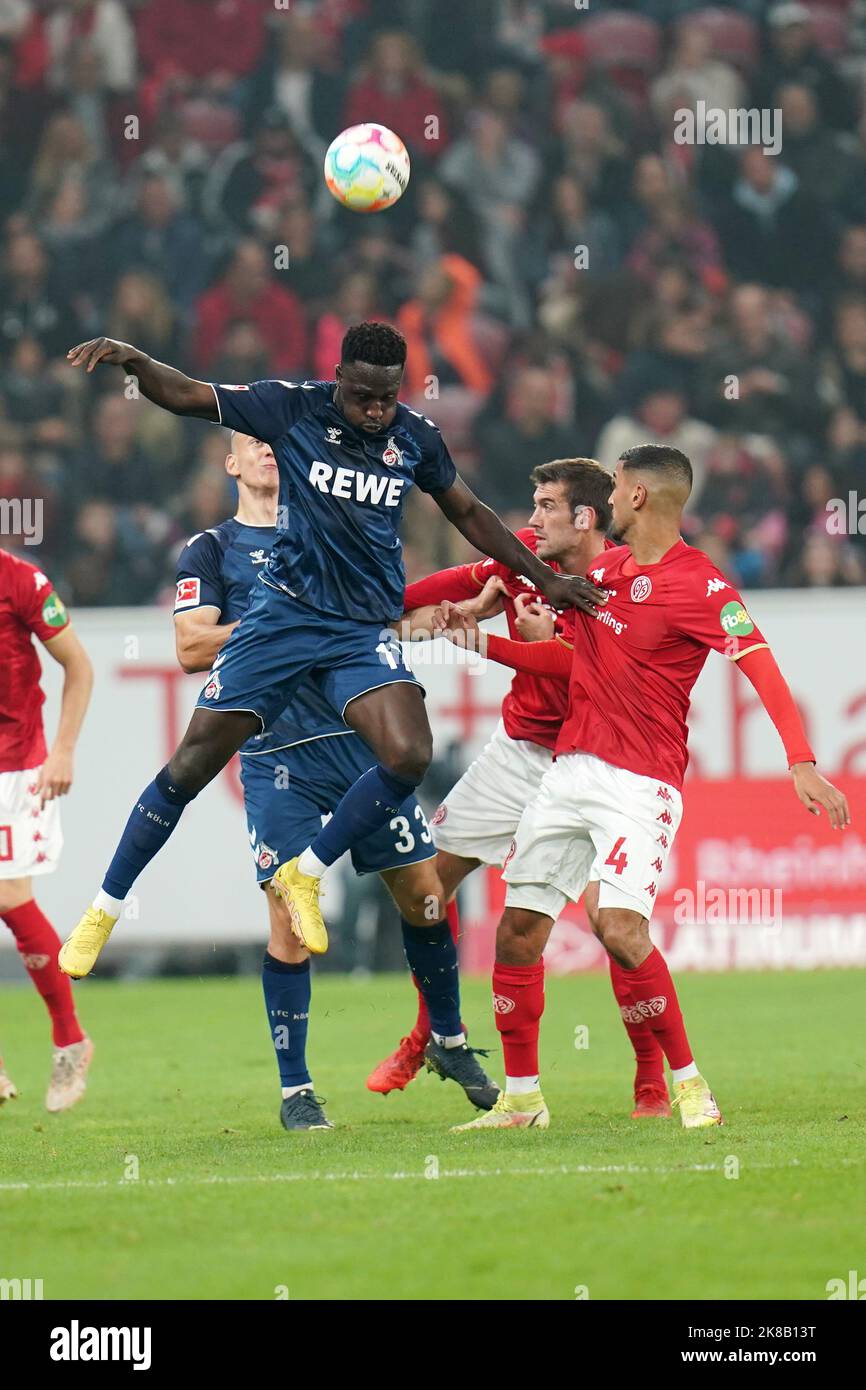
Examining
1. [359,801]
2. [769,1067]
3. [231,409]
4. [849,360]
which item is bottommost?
[769,1067]

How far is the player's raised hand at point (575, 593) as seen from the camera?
6711mm

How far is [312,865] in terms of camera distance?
265 inches

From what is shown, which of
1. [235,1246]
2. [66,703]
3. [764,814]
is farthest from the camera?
[764,814]

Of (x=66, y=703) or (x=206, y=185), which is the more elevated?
(x=206, y=185)

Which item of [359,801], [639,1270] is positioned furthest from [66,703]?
[639,1270]

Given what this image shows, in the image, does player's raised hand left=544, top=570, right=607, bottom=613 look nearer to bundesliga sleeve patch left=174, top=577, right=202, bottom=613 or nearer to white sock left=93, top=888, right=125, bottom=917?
bundesliga sleeve patch left=174, top=577, right=202, bottom=613

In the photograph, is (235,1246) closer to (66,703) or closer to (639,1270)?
(639,1270)

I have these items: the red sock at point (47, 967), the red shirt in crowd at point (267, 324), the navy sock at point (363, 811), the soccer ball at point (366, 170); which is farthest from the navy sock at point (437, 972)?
the red shirt in crowd at point (267, 324)

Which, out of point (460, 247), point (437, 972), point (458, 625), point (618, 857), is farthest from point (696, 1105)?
point (460, 247)

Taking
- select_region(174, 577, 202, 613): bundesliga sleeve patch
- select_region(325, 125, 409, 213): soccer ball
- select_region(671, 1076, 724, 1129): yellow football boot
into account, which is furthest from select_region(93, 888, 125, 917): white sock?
select_region(325, 125, 409, 213): soccer ball

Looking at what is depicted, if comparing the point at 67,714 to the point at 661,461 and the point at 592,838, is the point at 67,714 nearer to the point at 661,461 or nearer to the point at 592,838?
the point at 592,838

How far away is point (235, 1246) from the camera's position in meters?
4.68

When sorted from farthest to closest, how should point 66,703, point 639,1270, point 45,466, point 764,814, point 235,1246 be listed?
point 45,466
point 764,814
point 66,703
point 235,1246
point 639,1270

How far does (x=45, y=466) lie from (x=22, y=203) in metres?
2.84
